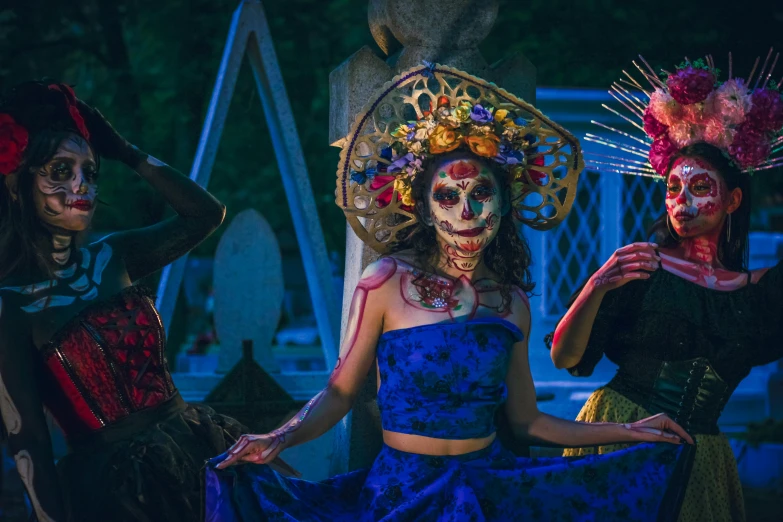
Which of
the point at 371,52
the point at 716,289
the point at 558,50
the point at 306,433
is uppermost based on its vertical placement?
the point at 558,50

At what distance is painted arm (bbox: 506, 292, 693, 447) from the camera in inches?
154

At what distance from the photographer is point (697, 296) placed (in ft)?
14.2

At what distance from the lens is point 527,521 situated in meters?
3.73

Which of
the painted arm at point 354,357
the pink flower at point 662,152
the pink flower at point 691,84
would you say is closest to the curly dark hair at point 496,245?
the painted arm at point 354,357

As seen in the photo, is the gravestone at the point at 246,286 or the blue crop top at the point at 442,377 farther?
the gravestone at the point at 246,286

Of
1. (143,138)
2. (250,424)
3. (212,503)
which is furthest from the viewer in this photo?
(143,138)

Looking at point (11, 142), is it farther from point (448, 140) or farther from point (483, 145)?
point (483, 145)

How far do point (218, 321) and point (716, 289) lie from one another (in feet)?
12.1

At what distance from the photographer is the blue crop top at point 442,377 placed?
3.83 meters

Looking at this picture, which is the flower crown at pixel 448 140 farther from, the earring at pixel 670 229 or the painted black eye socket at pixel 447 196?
the earring at pixel 670 229

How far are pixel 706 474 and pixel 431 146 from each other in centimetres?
163

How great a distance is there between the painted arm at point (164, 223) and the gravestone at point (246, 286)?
2903 millimetres

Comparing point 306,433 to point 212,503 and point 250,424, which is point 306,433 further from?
point 250,424

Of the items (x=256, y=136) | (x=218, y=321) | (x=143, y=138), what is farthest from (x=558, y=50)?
(x=218, y=321)
